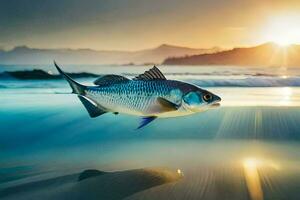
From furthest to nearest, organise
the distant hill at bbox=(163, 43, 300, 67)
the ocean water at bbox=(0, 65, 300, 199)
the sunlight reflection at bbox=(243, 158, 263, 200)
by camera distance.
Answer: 1. the distant hill at bbox=(163, 43, 300, 67)
2. the ocean water at bbox=(0, 65, 300, 199)
3. the sunlight reflection at bbox=(243, 158, 263, 200)

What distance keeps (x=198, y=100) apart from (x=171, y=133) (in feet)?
1.79

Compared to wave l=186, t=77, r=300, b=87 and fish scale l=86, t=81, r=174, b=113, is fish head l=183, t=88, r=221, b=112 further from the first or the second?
wave l=186, t=77, r=300, b=87

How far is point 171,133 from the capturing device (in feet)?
5.52

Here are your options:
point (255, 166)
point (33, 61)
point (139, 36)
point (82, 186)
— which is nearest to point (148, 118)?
point (82, 186)

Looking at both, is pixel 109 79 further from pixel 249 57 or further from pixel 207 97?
pixel 249 57

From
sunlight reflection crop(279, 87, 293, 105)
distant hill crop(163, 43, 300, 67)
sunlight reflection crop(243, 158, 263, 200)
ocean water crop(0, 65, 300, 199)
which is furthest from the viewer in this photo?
sunlight reflection crop(279, 87, 293, 105)

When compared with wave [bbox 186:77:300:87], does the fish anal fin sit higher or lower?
higher

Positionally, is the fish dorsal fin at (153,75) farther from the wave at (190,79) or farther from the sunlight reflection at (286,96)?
the sunlight reflection at (286,96)

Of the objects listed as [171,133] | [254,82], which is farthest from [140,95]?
[254,82]

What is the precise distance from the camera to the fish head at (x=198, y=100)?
3.75ft

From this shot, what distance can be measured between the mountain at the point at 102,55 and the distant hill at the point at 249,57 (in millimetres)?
18

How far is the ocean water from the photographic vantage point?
1.49 metres

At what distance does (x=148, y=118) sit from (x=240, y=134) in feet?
1.98

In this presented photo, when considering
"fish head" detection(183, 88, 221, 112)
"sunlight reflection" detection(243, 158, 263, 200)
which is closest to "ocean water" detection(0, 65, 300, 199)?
"sunlight reflection" detection(243, 158, 263, 200)
